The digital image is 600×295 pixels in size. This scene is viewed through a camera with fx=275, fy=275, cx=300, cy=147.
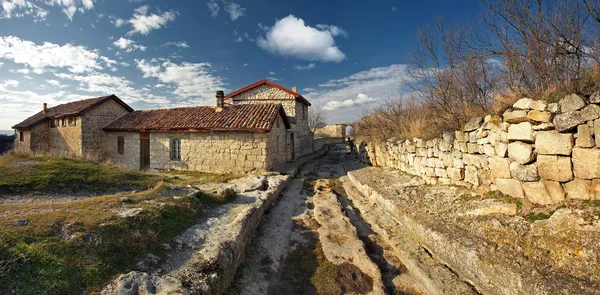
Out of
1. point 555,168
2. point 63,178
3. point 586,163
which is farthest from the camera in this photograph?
point 63,178

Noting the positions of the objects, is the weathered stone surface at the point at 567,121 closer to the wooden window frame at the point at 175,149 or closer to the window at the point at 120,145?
the wooden window frame at the point at 175,149

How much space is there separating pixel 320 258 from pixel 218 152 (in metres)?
9.31

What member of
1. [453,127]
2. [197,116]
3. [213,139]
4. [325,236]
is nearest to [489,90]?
[453,127]

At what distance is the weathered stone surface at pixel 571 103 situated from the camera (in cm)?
399

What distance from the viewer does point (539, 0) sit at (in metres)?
5.63

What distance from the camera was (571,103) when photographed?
13.4 feet

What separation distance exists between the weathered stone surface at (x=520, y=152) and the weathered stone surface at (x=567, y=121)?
1.77 ft

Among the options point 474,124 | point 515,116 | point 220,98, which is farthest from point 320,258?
point 220,98

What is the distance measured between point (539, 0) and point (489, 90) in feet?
7.26

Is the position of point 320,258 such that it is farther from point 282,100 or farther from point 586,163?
point 282,100

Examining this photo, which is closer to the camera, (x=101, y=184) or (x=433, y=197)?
(x=433, y=197)

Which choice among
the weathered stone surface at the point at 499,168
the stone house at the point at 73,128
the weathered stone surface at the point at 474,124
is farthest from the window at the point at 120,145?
the weathered stone surface at the point at 499,168

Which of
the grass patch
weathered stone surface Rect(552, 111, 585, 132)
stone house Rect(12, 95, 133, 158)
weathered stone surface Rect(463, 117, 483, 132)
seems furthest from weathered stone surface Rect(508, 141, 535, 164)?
stone house Rect(12, 95, 133, 158)

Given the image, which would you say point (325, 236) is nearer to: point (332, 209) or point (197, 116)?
point (332, 209)
